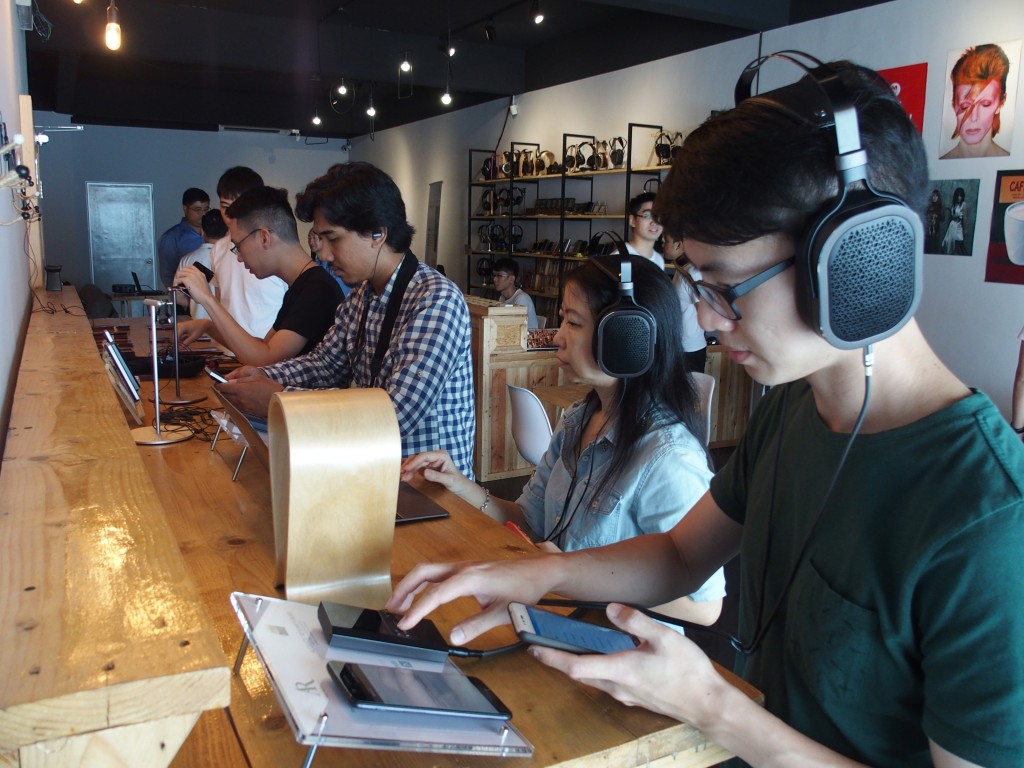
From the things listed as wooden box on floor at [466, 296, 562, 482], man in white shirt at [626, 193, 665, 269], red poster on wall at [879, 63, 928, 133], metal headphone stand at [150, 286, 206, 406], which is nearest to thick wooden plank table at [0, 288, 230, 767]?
metal headphone stand at [150, 286, 206, 406]

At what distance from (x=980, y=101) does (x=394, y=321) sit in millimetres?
4105

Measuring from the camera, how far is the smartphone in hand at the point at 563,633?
87cm

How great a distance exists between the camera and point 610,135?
25.4 feet

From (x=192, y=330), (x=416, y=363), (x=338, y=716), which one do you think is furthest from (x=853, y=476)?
(x=192, y=330)

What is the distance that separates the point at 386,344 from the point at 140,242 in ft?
40.7

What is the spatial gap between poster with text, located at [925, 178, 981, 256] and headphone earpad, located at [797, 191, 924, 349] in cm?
437

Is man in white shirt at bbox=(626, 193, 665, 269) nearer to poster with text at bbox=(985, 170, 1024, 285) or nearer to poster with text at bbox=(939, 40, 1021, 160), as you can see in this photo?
poster with text at bbox=(939, 40, 1021, 160)

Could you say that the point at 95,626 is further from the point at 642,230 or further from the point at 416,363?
the point at 642,230

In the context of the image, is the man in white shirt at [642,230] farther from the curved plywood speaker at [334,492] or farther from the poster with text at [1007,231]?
the curved plywood speaker at [334,492]

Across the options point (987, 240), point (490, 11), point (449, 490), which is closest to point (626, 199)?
point (490, 11)

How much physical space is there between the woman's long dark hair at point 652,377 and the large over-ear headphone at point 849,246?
2.72ft

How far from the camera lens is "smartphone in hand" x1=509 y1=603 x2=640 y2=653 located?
2.84 feet

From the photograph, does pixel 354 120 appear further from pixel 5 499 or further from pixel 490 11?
pixel 5 499

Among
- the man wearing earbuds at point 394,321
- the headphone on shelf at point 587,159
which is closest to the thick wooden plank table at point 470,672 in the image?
the man wearing earbuds at point 394,321
